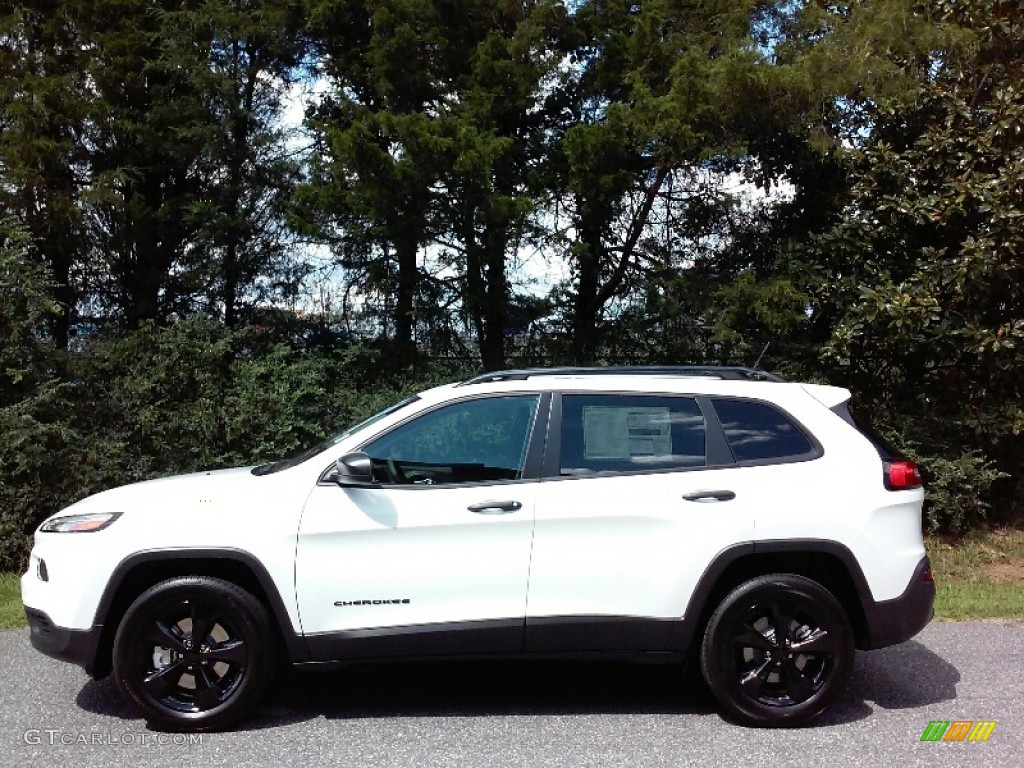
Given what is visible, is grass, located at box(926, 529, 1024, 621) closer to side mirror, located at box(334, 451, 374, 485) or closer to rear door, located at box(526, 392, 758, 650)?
rear door, located at box(526, 392, 758, 650)

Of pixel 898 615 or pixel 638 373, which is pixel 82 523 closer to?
pixel 638 373

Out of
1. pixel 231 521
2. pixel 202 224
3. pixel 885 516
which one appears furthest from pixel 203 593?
pixel 202 224

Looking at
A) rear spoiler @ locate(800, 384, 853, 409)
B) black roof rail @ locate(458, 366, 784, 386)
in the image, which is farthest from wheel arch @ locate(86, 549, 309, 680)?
rear spoiler @ locate(800, 384, 853, 409)

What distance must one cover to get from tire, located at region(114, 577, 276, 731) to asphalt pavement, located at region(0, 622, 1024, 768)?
128 mm

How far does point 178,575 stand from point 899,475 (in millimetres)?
3708

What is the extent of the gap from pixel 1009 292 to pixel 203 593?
831 cm

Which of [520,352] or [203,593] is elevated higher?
[520,352]

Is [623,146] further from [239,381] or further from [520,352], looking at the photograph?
[239,381]

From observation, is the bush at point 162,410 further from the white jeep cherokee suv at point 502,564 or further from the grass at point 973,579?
the white jeep cherokee suv at point 502,564

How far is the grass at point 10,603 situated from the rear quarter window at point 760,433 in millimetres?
5126

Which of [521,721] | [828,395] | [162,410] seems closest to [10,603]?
[162,410]

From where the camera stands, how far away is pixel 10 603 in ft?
23.8

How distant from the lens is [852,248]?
9.80 m

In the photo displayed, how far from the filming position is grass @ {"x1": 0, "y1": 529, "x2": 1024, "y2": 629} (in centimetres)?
695
